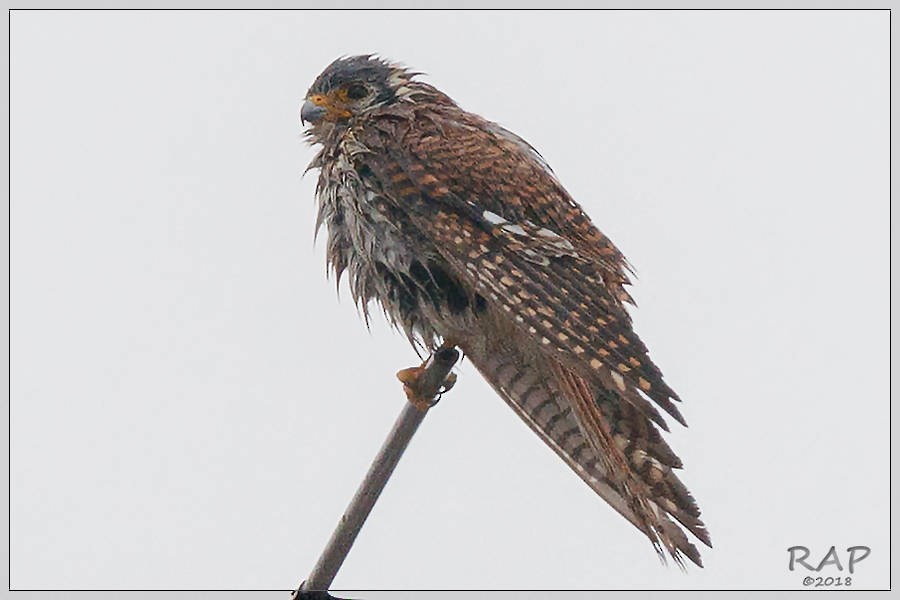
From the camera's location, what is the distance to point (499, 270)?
6156 mm

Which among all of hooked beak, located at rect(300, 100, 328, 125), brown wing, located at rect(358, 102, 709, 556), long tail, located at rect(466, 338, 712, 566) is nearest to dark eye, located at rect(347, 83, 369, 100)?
hooked beak, located at rect(300, 100, 328, 125)

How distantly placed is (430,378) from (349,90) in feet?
4.58

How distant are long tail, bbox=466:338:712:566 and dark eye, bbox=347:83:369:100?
1.07 metres

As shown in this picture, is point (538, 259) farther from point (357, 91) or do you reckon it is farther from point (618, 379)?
point (357, 91)

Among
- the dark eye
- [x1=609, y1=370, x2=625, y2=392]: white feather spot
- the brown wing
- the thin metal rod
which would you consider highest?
the dark eye

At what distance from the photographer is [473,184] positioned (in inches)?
252

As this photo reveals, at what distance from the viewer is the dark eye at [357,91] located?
680 cm

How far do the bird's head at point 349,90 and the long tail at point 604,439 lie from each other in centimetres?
102

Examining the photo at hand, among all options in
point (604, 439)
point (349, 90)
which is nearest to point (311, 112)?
point (349, 90)

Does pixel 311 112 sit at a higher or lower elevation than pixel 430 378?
higher

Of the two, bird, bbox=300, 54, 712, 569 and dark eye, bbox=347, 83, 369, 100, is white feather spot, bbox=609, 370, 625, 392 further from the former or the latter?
dark eye, bbox=347, 83, 369, 100

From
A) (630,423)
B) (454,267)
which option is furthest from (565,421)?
(454,267)

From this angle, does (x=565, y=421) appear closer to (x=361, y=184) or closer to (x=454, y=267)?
(x=454, y=267)

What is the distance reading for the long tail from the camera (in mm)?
5953
